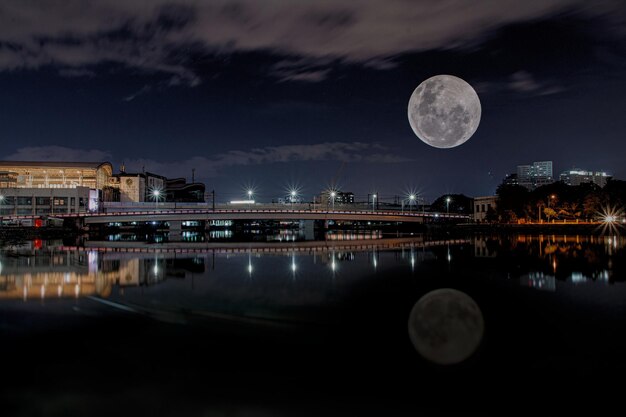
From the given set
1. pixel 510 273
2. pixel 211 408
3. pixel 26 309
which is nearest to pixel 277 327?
pixel 211 408

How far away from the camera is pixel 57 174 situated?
103 metres

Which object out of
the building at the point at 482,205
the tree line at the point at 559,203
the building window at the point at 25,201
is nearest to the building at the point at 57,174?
the building window at the point at 25,201

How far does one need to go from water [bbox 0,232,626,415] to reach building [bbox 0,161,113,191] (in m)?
92.4

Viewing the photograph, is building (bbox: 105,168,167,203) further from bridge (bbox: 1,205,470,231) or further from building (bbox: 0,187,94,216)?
bridge (bbox: 1,205,470,231)

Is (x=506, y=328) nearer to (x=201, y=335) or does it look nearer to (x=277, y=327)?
(x=277, y=327)

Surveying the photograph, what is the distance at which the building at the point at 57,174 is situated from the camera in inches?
3937

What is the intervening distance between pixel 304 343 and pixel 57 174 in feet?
371

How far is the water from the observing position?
7.48 m

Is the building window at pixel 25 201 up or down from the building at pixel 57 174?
down

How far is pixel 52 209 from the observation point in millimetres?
89562

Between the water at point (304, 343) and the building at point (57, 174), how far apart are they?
9238 centimetres

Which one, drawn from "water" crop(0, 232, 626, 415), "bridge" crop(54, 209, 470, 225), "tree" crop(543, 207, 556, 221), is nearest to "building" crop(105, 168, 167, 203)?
"bridge" crop(54, 209, 470, 225)

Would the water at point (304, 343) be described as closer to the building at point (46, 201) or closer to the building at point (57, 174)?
the building at point (46, 201)

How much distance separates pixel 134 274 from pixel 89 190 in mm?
79391
